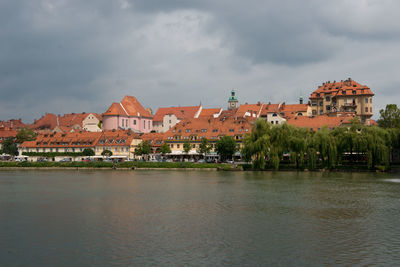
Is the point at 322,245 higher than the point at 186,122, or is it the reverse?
the point at 186,122

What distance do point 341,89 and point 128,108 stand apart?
63.3 meters

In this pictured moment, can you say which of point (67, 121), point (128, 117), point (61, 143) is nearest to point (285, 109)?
point (128, 117)

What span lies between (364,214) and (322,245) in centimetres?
1040

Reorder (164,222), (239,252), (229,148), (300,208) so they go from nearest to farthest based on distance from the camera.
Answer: (239,252) < (164,222) < (300,208) < (229,148)

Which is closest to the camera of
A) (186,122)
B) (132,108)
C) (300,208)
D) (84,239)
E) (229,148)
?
(84,239)

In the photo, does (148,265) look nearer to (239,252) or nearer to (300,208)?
(239,252)

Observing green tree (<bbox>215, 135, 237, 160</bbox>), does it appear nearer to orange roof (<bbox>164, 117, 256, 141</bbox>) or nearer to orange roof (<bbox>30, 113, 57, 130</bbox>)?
orange roof (<bbox>164, 117, 256, 141</bbox>)

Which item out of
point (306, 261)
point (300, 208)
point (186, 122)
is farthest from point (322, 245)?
point (186, 122)

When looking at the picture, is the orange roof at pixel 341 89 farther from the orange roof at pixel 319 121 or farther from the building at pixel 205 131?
the building at pixel 205 131

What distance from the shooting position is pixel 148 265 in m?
18.8

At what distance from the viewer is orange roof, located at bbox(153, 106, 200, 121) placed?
142875 millimetres

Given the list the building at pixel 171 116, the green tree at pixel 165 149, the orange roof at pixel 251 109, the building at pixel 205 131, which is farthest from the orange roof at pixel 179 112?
→ the green tree at pixel 165 149

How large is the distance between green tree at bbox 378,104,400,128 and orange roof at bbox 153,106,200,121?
2535 inches

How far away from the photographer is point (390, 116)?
299 feet
